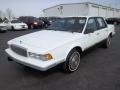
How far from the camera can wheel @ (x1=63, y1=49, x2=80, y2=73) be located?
3.86 m

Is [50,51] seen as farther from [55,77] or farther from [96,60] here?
[96,60]

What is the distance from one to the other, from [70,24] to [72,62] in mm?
1485

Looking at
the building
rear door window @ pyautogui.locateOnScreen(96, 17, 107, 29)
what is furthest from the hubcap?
the building

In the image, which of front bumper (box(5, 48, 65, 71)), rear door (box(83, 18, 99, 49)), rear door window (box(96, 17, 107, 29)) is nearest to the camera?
front bumper (box(5, 48, 65, 71))

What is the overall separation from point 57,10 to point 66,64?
154 ft

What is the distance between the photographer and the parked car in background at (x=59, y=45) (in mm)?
3367

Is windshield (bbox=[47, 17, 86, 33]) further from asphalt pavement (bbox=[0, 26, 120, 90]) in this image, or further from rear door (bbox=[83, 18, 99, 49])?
asphalt pavement (bbox=[0, 26, 120, 90])

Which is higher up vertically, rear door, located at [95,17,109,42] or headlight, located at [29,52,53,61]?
rear door, located at [95,17,109,42]

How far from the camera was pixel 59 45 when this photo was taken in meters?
3.55

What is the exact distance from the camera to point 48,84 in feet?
11.5

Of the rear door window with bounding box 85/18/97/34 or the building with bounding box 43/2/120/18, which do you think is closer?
the rear door window with bounding box 85/18/97/34

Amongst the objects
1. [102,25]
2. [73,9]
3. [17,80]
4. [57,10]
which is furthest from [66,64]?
[57,10]

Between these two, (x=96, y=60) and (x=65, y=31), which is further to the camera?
(x=96, y=60)

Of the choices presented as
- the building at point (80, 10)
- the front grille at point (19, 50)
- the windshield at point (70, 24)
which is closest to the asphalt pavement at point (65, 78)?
the front grille at point (19, 50)
